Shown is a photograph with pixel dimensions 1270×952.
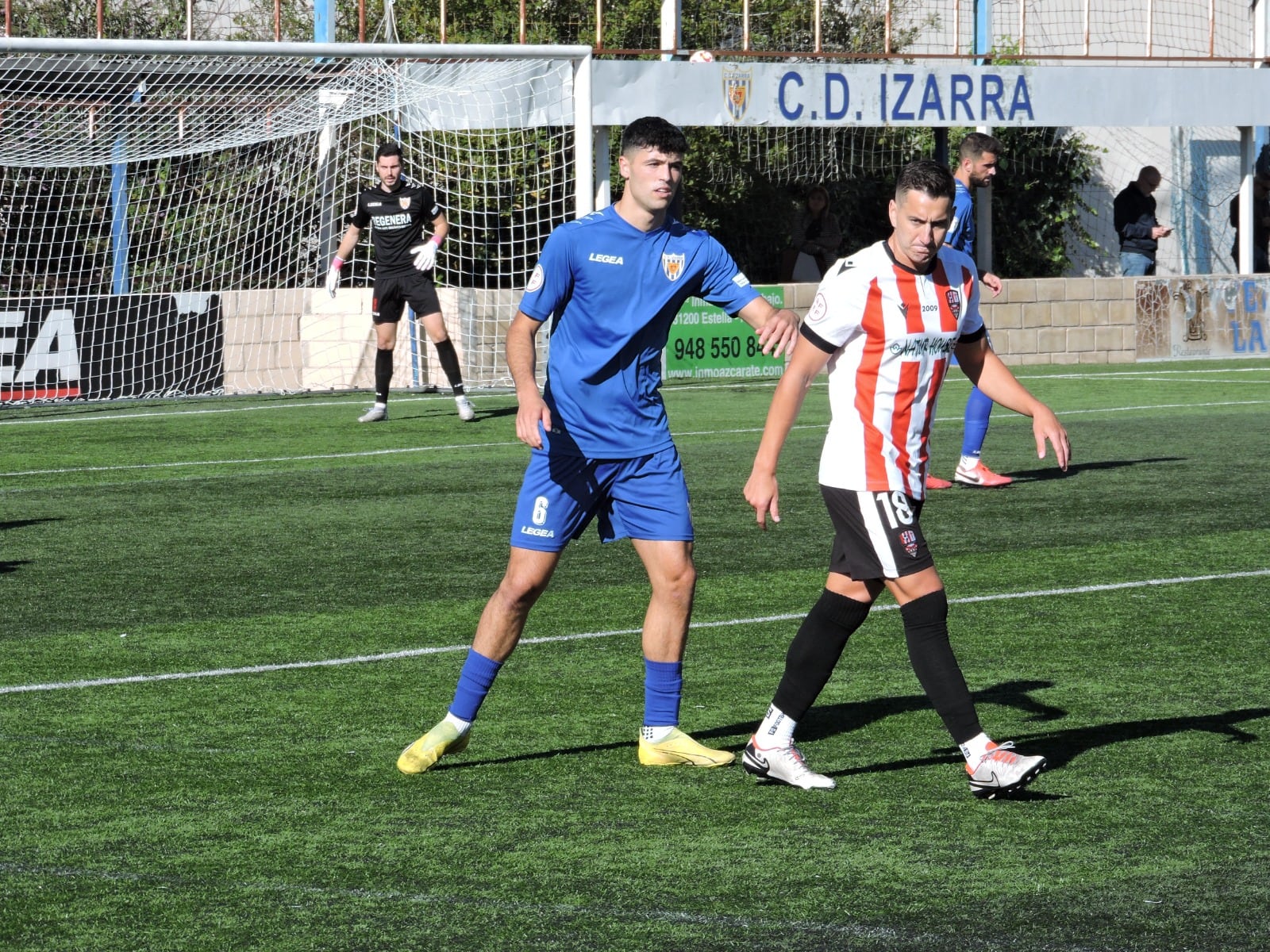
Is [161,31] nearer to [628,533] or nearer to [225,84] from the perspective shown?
[225,84]

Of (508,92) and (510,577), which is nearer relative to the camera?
A: (510,577)

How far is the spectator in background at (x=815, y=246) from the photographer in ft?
78.1

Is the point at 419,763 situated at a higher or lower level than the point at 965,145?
lower

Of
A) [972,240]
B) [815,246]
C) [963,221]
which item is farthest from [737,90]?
[963,221]

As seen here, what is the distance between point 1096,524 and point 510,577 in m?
5.46

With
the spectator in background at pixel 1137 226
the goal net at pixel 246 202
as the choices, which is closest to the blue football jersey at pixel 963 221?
the goal net at pixel 246 202

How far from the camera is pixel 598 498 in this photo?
568cm

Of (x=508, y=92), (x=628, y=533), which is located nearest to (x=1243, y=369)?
(x=508, y=92)

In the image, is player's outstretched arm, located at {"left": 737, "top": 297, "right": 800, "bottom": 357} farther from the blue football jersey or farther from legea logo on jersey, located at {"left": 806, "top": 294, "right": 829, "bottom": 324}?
the blue football jersey

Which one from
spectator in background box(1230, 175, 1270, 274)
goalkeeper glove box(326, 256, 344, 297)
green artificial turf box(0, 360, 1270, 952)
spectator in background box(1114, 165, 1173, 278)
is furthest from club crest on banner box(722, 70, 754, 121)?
green artificial turf box(0, 360, 1270, 952)

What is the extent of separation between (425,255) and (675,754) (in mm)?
10572

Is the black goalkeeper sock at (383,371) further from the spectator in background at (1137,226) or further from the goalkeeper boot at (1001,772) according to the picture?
the goalkeeper boot at (1001,772)

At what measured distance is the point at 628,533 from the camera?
5695mm

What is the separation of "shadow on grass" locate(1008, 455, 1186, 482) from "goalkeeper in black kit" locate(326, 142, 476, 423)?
17.3ft
